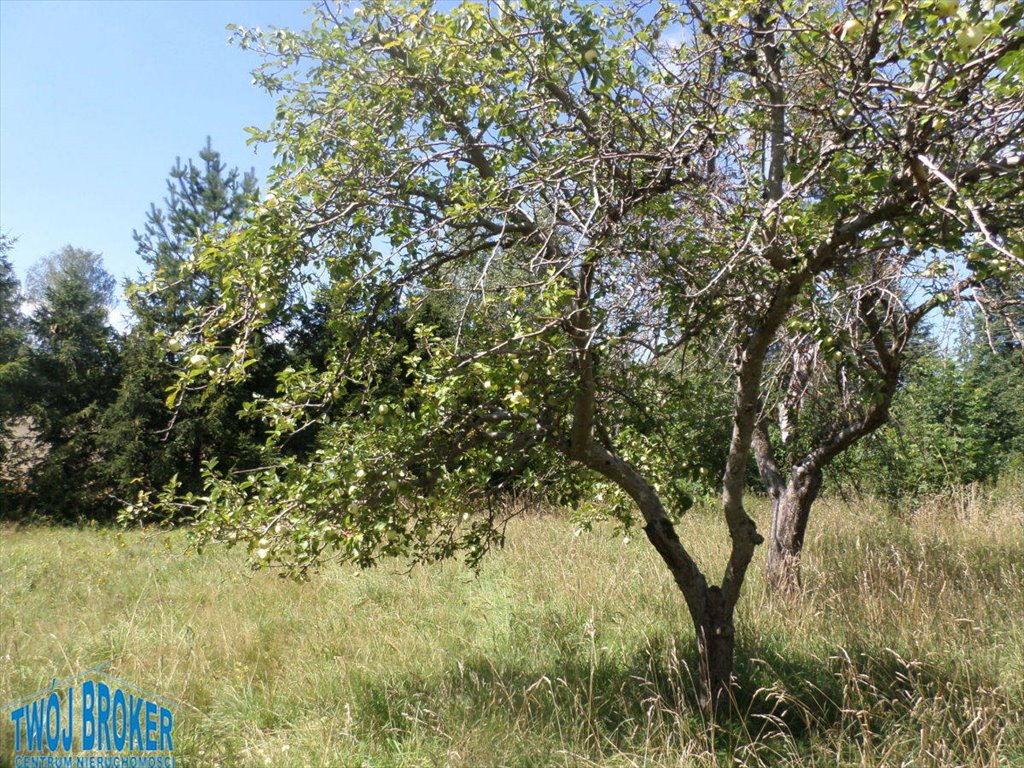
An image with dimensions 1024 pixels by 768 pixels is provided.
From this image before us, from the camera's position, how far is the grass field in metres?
3.33

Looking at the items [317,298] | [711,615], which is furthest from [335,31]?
[711,615]

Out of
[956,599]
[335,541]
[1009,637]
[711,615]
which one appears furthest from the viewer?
[956,599]

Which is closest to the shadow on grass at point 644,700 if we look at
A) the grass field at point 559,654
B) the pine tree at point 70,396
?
the grass field at point 559,654

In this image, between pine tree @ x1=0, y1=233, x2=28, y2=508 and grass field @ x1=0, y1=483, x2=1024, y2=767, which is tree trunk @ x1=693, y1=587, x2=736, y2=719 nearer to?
grass field @ x1=0, y1=483, x2=1024, y2=767

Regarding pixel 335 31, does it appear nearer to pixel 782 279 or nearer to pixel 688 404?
pixel 782 279

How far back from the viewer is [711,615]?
3.76 m

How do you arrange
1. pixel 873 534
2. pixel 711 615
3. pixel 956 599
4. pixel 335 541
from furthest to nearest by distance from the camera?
pixel 873 534
pixel 956 599
pixel 711 615
pixel 335 541

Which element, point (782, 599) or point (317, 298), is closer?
point (317, 298)

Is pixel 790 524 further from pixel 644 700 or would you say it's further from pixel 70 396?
pixel 70 396

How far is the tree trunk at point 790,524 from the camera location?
5500 millimetres

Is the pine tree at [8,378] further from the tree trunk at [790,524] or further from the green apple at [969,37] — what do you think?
the green apple at [969,37]

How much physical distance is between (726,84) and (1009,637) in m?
3.65

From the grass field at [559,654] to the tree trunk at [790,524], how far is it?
205 mm

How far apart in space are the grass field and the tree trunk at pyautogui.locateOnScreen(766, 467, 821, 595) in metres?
0.20
